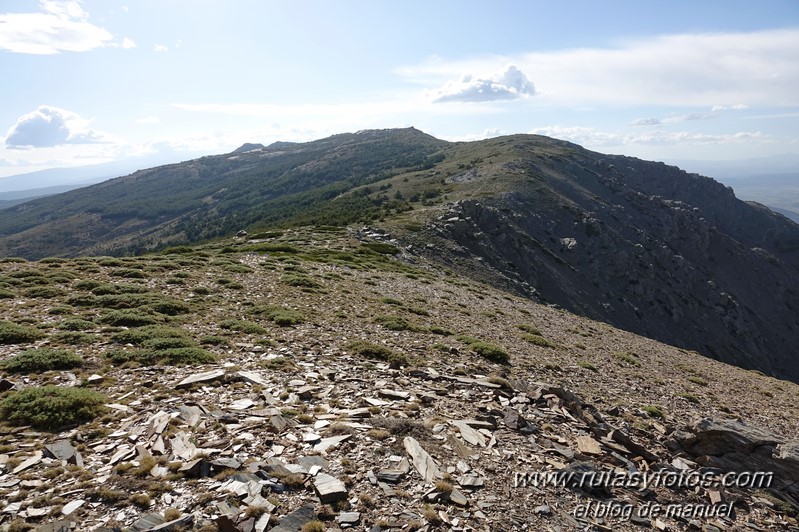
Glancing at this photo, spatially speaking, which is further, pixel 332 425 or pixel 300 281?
pixel 300 281

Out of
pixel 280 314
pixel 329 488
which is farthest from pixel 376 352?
pixel 329 488

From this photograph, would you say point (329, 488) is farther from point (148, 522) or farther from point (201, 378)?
point (201, 378)

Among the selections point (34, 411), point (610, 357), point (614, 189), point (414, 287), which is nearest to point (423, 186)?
point (614, 189)

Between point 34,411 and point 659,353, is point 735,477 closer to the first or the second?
point 34,411

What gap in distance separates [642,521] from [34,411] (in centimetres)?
1614

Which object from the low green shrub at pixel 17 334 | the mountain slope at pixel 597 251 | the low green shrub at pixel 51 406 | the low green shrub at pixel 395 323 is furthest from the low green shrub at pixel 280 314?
the mountain slope at pixel 597 251

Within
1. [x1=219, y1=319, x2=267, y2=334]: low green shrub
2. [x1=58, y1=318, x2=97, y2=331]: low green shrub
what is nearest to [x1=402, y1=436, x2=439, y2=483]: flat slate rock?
[x1=219, y1=319, x2=267, y2=334]: low green shrub

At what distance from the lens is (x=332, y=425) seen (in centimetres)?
1117

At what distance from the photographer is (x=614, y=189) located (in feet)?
453

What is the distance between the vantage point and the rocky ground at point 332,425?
27.3ft

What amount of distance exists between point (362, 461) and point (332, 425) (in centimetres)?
174

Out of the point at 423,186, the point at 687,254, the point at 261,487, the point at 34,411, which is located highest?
the point at 423,186

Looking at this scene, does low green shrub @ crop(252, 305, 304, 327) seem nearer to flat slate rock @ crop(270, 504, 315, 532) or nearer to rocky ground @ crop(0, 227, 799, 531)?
rocky ground @ crop(0, 227, 799, 531)

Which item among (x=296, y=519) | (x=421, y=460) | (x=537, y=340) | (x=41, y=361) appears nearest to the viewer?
(x=296, y=519)
